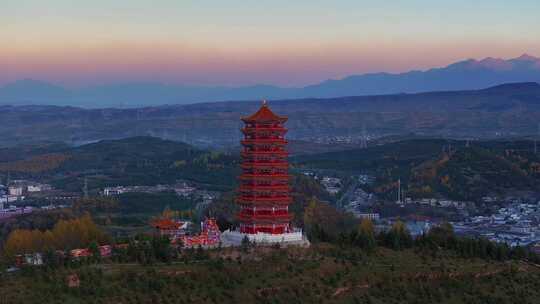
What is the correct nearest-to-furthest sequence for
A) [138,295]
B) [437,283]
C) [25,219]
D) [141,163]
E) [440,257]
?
[138,295] → [437,283] → [440,257] → [25,219] → [141,163]

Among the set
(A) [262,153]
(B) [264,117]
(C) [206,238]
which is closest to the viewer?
(C) [206,238]

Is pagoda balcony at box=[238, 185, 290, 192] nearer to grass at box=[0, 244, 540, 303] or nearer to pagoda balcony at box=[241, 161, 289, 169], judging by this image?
pagoda balcony at box=[241, 161, 289, 169]

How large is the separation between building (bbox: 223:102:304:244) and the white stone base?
89 millimetres

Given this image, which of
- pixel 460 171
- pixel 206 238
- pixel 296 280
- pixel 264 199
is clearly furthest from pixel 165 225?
pixel 460 171

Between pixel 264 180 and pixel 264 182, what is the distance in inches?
5.6

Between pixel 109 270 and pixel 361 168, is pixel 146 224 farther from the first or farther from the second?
pixel 361 168

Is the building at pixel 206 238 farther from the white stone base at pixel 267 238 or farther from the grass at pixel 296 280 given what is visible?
the grass at pixel 296 280

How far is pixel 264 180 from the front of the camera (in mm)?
70562

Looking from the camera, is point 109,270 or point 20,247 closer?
point 109,270

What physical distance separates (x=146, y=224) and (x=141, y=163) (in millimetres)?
80483

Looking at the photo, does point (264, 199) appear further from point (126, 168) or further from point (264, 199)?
point (126, 168)

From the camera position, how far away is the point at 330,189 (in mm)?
144750

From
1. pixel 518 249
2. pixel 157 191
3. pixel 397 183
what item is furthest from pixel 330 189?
pixel 518 249

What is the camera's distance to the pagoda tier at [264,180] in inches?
2761
